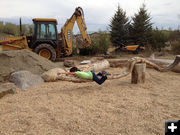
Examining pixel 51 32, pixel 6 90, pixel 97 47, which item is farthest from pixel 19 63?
pixel 97 47

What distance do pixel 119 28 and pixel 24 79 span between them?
9693 millimetres

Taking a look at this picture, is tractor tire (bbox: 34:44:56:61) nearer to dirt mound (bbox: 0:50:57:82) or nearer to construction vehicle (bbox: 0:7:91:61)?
construction vehicle (bbox: 0:7:91:61)

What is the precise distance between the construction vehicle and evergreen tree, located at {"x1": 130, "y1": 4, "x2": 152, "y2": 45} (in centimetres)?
530

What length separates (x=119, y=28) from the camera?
12.1m

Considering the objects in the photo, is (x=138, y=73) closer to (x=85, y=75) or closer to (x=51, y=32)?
(x=85, y=75)

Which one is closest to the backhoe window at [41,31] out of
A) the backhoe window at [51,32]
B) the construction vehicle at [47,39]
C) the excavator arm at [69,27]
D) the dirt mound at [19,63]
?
the construction vehicle at [47,39]

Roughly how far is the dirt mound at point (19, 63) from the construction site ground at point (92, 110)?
1080 millimetres

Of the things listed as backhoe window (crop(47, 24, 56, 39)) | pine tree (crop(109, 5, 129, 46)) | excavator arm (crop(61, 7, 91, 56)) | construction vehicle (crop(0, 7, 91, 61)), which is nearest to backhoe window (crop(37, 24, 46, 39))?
construction vehicle (crop(0, 7, 91, 61))

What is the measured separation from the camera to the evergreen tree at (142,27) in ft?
38.8

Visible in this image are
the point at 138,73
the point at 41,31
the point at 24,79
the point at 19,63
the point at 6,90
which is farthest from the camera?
the point at 41,31

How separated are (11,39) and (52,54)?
205 cm

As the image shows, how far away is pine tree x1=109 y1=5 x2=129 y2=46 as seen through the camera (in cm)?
1207

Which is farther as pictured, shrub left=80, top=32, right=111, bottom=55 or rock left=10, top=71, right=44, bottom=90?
shrub left=80, top=32, right=111, bottom=55

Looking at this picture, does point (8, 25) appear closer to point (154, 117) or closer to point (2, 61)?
point (2, 61)
